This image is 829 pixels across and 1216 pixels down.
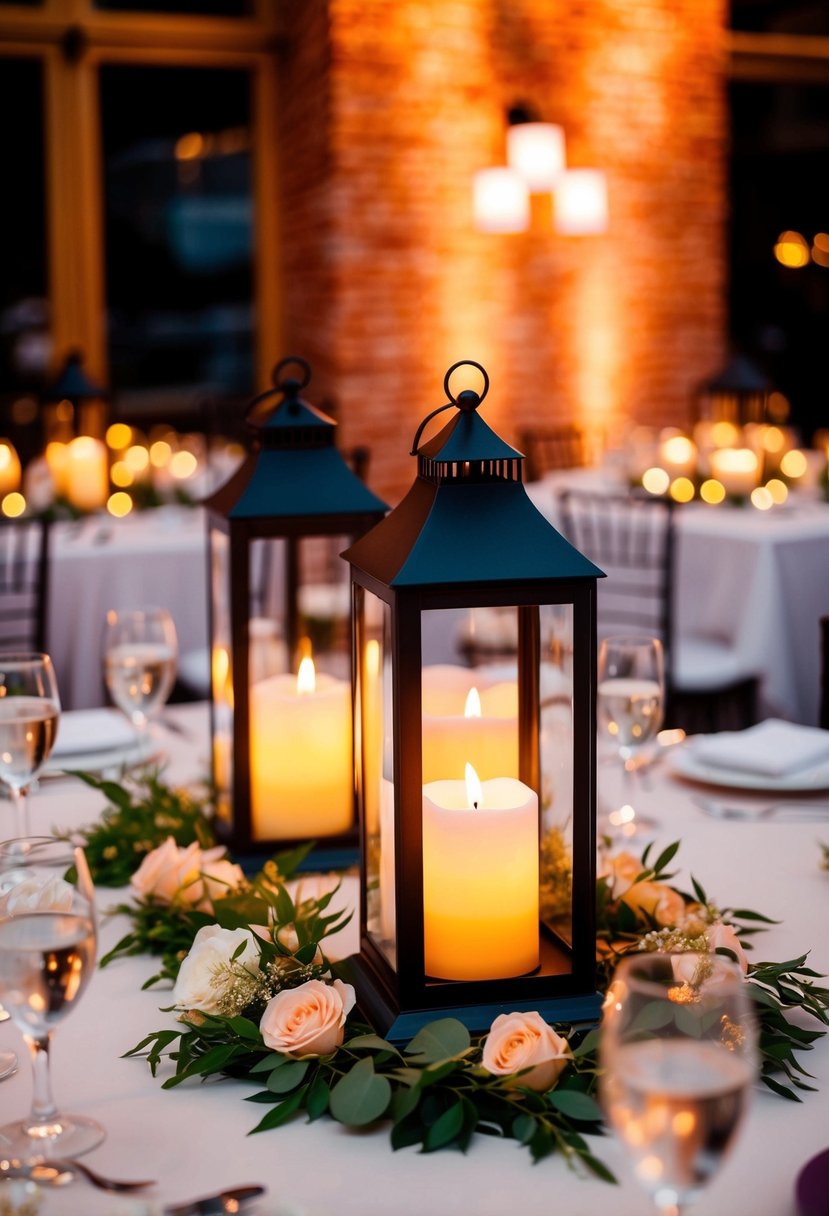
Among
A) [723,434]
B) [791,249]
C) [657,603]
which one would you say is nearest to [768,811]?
[657,603]

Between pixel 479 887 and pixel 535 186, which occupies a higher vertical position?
pixel 535 186

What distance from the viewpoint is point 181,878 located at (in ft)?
4.19

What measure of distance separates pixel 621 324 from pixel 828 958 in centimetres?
617

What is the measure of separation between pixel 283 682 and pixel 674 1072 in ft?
2.65

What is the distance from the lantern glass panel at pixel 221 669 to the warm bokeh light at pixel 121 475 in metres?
3.37

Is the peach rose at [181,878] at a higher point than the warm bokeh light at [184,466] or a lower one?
lower

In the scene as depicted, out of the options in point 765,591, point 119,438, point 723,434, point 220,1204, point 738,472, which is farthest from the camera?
point 723,434

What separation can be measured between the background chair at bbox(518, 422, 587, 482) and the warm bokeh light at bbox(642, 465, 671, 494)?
62.1 inches

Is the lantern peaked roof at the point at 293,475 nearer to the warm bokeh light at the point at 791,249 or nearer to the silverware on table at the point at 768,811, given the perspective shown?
the silverware on table at the point at 768,811

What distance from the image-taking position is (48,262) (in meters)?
6.84

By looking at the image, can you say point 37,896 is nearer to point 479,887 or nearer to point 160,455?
point 479,887

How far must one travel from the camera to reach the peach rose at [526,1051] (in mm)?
938

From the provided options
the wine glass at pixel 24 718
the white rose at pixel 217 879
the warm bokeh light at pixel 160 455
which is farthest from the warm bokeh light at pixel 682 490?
the white rose at pixel 217 879

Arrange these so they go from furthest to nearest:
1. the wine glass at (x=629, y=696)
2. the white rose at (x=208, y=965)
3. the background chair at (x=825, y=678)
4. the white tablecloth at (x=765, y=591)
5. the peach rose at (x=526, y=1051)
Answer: the white tablecloth at (x=765, y=591)
the background chair at (x=825, y=678)
the wine glass at (x=629, y=696)
the white rose at (x=208, y=965)
the peach rose at (x=526, y=1051)
